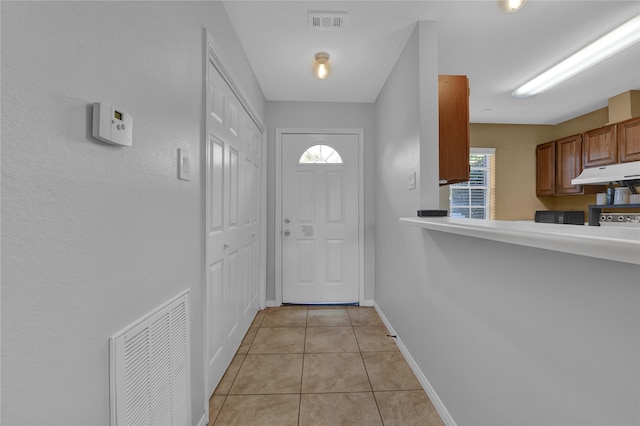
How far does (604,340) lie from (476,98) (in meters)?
3.29

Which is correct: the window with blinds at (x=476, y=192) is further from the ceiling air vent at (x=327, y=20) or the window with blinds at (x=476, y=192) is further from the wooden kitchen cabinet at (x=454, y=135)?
the ceiling air vent at (x=327, y=20)

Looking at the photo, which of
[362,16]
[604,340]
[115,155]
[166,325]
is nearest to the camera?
[604,340]

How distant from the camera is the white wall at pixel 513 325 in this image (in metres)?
0.64

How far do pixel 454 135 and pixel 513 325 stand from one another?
131 cm

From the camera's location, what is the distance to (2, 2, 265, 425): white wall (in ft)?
1.65

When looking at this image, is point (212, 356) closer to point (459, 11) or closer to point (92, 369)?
point (92, 369)

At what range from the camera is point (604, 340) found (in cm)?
65

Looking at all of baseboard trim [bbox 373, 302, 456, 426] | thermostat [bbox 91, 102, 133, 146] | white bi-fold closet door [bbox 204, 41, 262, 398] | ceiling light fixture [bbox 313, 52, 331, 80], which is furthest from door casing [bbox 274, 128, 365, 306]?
thermostat [bbox 91, 102, 133, 146]

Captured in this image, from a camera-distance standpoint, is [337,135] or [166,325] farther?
[337,135]

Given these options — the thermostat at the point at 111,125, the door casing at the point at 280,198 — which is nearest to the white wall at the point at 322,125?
the door casing at the point at 280,198

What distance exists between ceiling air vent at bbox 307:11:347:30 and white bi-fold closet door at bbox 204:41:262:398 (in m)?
0.71

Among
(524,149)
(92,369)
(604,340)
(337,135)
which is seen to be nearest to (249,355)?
(92,369)

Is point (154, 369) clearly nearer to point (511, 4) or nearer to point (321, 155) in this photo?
point (511, 4)

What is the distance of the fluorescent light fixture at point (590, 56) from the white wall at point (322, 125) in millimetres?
1667
